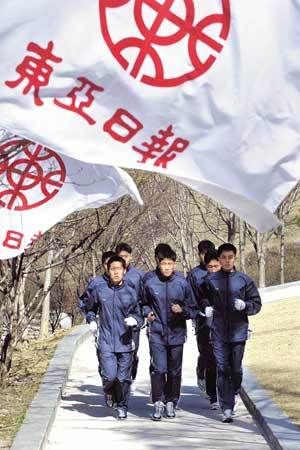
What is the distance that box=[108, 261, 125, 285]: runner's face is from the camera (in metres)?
12.0

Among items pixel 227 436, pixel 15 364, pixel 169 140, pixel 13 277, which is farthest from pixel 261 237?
pixel 169 140

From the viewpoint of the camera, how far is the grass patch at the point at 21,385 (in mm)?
10761

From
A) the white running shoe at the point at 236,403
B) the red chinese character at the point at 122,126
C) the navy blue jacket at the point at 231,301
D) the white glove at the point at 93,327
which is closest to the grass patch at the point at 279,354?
the white running shoe at the point at 236,403

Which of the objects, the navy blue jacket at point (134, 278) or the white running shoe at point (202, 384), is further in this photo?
the white running shoe at point (202, 384)

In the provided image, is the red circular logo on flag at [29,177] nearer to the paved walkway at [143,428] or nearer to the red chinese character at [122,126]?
the red chinese character at [122,126]

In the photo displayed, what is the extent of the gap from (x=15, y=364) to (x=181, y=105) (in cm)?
1041

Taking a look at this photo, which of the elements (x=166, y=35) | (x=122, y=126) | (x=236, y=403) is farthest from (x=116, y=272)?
(x=166, y=35)

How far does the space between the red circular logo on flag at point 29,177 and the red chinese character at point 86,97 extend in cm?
178

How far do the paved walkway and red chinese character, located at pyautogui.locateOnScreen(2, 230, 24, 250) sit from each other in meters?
2.09

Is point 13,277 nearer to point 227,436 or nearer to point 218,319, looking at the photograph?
point 218,319

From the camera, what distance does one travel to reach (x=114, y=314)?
1210 cm

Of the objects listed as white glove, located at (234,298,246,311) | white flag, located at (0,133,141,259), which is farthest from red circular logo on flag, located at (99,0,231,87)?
white glove, located at (234,298,246,311)

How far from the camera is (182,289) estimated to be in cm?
1208

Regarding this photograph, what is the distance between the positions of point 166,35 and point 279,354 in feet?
34.1
